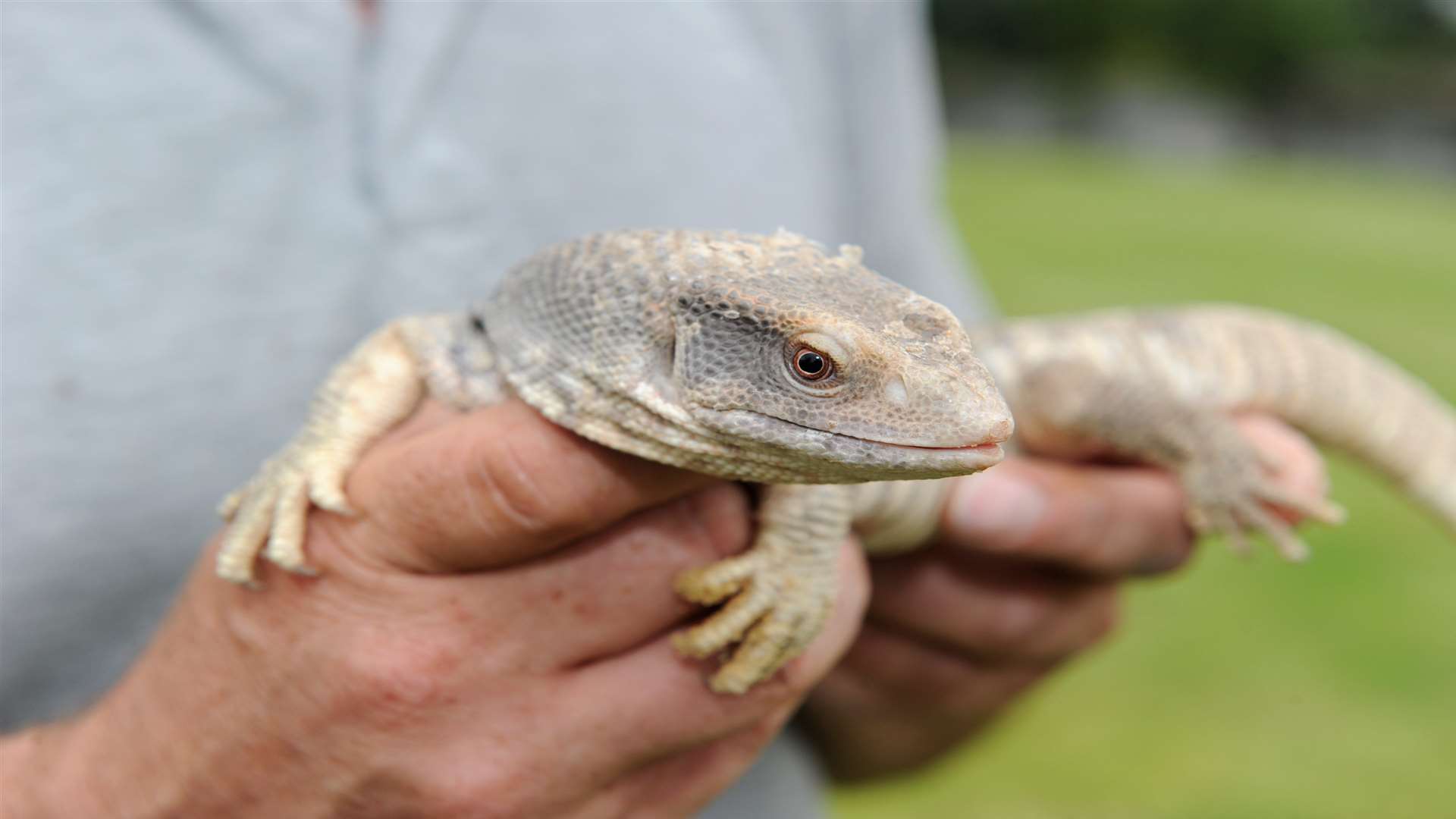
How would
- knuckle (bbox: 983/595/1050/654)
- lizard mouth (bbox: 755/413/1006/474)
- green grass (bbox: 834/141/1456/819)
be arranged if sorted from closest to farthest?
1. lizard mouth (bbox: 755/413/1006/474)
2. knuckle (bbox: 983/595/1050/654)
3. green grass (bbox: 834/141/1456/819)

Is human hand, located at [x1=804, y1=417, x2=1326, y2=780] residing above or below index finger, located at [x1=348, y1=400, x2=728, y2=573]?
below

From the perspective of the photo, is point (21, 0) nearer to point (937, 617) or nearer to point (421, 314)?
point (421, 314)

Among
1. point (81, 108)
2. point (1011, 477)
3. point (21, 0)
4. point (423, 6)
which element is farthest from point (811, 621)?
point (21, 0)

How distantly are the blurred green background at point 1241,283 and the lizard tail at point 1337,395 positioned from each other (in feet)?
1.25

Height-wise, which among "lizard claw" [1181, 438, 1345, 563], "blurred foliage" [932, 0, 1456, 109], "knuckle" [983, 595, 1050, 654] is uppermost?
"lizard claw" [1181, 438, 1345, 563]

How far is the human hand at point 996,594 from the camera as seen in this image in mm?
2529

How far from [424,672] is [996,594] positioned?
1441 mm

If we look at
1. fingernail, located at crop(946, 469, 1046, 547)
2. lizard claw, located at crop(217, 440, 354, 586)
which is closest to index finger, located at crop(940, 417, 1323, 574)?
fingernail, located at crop(946, 469, 1046, 547)

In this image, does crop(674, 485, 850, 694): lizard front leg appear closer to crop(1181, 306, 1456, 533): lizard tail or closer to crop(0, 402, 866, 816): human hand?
crop(0, 402, 866, 816): human hand

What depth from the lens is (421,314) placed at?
6.91ft

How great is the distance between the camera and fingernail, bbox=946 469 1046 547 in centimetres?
249

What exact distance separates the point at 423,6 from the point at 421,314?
565mm

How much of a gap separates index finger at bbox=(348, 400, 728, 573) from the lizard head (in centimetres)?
16

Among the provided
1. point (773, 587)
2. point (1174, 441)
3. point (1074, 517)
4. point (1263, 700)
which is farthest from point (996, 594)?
point (1263, 700)
